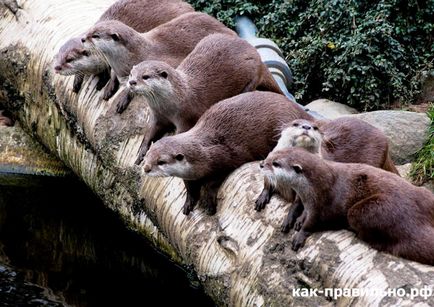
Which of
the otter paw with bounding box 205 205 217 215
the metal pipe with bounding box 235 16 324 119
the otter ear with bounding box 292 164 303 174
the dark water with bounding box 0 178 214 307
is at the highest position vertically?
the otter ear with bounding box 292 164 303 174

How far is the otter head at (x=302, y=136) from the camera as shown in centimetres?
332

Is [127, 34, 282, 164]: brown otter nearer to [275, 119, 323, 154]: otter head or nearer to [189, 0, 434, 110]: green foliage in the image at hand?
[275, 119, 323, 154]: otter head

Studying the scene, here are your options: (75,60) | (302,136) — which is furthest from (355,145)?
(75,60)

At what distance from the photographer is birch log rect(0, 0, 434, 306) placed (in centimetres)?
284

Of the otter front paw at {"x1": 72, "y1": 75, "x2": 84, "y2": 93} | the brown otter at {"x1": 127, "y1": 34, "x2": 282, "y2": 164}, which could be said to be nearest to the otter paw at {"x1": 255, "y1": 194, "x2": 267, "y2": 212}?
the brown otter at {"x1": 127, "y1": 34, "x2": 282, "y2": 164}

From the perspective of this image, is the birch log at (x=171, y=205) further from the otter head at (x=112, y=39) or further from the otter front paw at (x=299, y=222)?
the otter head at (x=112, y=39)

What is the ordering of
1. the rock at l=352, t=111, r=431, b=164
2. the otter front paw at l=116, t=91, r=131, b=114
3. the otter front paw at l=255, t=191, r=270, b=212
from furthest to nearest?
1. the rock at l=352, t=111, r=431, b=164
2. the otter front paw at l=116, t=91, r=131, b=114
3. the otter front paw at l=255, t=191, r=270, b=212

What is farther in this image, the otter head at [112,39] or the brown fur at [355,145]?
the otter head at [112,39]

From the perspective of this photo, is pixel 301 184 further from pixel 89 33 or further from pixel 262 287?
pixel 89 33

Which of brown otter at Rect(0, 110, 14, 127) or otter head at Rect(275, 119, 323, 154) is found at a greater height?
otter head at Rect(275, 119, 323, 154)

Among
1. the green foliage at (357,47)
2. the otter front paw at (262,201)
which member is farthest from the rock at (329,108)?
the otter front paw at (262,201)

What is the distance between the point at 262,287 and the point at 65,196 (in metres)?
2.97

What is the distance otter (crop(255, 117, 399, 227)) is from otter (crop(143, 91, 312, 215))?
0.21m

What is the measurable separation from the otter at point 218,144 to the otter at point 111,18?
1091mm
